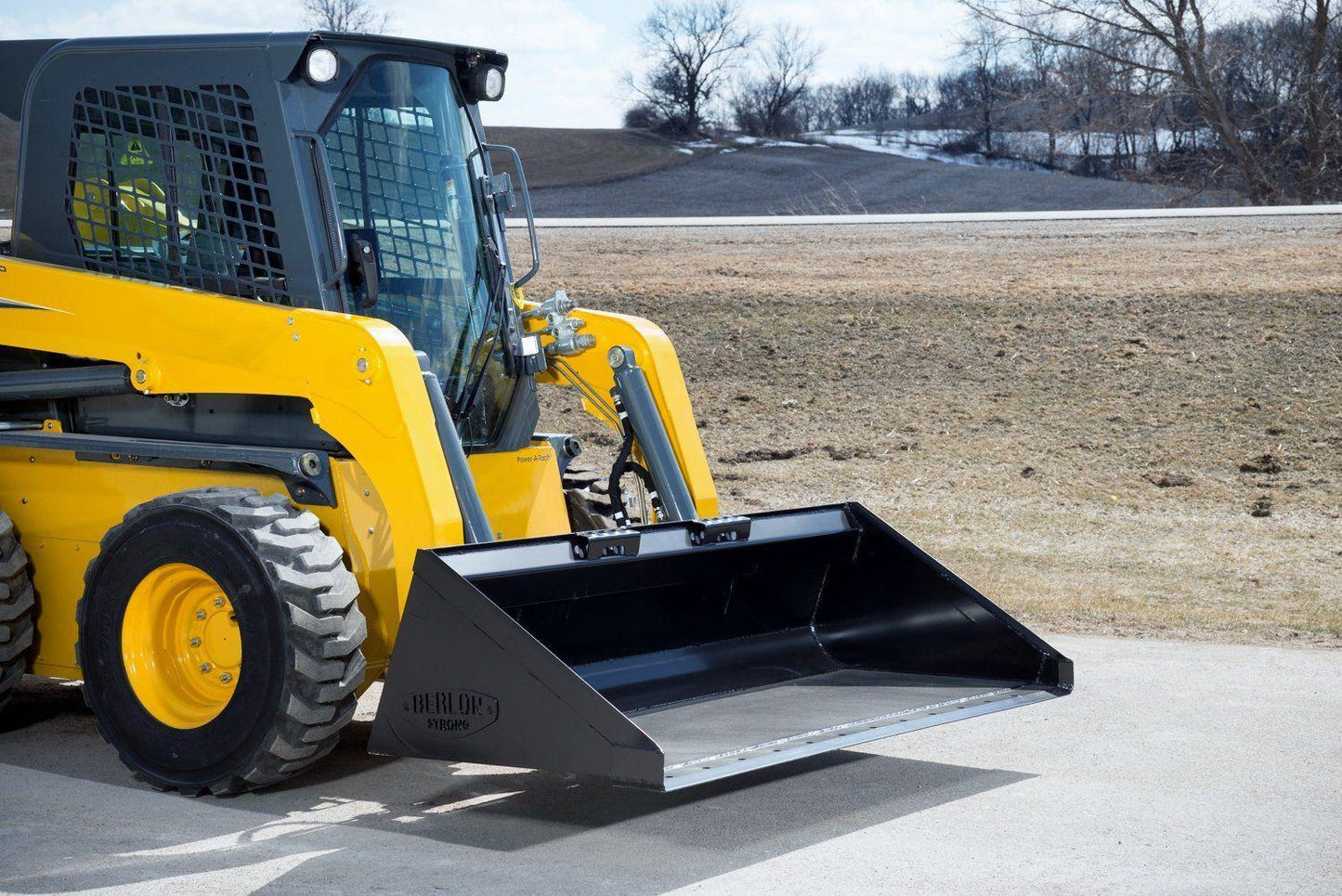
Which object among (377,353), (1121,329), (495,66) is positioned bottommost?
(1121,329)

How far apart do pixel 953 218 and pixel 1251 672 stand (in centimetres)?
1413

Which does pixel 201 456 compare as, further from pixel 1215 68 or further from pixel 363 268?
pixel 1215 68

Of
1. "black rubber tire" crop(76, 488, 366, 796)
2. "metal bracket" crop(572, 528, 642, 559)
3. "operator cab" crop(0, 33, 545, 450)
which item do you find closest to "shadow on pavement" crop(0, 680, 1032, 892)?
"black rubber tire" crop(76, 488, 366, 796)

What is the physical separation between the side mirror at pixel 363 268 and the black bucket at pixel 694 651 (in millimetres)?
1223

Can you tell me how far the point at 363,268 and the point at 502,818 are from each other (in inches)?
80.3

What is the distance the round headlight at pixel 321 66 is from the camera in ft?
19.1

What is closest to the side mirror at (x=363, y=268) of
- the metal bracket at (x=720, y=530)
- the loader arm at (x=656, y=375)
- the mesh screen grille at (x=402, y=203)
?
the mesh screen grille at (x=402, y=203)

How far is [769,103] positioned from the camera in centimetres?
5634

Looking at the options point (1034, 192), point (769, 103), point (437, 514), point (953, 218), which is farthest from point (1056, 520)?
point (769, 103)

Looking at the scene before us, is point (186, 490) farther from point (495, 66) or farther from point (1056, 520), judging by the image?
point (1056, 520)

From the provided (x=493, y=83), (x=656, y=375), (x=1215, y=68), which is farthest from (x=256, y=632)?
(x=1215, y=68)

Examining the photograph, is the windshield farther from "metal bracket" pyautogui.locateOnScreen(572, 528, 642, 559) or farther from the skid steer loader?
"metal bracket" pyautogui.locateOnScreen(572, 528, 642, 559)

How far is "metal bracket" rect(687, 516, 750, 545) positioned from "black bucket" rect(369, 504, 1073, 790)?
0.01 metres

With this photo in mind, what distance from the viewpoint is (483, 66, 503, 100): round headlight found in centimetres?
662
